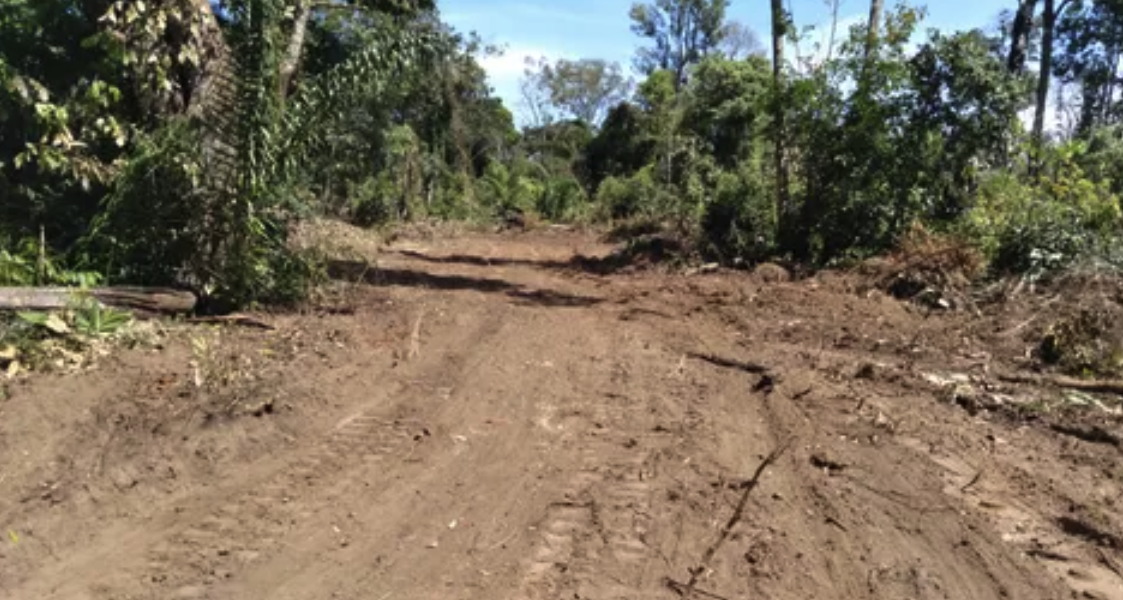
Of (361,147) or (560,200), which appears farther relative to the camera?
(560,200)

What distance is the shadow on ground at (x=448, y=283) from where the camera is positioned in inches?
443

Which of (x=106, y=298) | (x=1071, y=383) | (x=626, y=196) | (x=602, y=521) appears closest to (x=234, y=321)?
(x=106, y=298)

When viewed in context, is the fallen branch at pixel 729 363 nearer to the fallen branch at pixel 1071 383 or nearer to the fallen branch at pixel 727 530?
the fallen branch at pixel 1071 383

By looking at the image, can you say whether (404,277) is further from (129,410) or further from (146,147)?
(129,410)

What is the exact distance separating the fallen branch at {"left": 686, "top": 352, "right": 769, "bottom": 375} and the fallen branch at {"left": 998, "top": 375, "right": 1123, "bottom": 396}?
1807 mm

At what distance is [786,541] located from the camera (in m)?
4.32

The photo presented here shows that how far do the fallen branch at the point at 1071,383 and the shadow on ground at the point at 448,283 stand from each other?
16.1ft

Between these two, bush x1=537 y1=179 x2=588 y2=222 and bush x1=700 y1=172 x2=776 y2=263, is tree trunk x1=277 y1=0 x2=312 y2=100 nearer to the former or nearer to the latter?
bush x1=700 y1=172 x2=776 y2=263

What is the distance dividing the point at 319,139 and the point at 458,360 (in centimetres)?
270

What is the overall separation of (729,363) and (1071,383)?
2523 millimetres

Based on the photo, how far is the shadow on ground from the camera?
11250 millimetres

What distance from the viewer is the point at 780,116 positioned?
1432 centimetres

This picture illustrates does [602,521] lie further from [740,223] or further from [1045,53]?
[1045,53]

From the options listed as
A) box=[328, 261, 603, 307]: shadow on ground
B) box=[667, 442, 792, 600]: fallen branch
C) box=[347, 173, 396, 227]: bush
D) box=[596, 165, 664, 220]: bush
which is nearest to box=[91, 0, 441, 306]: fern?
box=[328, 261, 603, 307]: shadow on ground
